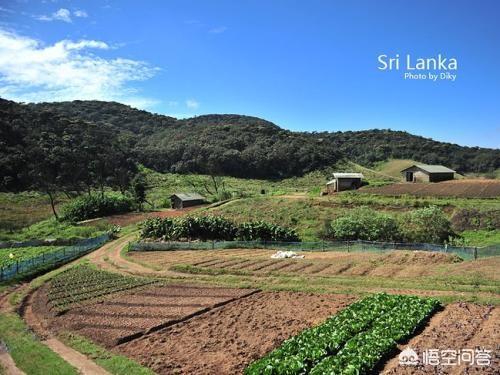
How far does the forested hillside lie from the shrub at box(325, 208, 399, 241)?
56.0m

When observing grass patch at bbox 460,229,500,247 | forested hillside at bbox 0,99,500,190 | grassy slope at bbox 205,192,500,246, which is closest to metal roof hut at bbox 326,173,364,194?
grassy slope at bbox 205,192,500,246

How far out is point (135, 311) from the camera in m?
24.0

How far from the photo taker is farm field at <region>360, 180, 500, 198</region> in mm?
56812

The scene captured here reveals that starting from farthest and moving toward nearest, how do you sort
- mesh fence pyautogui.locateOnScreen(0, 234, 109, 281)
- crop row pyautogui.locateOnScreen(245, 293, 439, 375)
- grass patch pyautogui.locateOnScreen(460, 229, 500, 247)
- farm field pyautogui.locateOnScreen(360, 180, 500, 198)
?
farm field pyautogui.locateOnScreen(360, 180, 500, 198)
grass patch pyautogui.locateOnScreen(460, 229, 500, 247)
mesh fence pyautogui.locateOnScreen(0, 234, 109, 281)
crop row pyautogui.locateOnScreen(245, 293, 439, 375)

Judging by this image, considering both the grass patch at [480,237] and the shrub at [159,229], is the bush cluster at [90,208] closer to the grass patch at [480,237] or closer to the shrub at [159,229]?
the shrub at [159,229]

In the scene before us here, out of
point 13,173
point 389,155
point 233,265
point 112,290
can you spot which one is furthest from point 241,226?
point 389,155

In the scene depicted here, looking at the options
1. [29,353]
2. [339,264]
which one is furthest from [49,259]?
[339,264]

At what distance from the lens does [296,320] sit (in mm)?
21047

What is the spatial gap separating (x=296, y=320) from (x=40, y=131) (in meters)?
111

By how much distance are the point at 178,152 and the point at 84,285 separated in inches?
4152

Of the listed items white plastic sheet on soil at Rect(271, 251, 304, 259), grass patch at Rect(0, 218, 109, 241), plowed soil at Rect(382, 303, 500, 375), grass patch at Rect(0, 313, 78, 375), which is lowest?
grass patch at Rect(0, 313, 78, 375)

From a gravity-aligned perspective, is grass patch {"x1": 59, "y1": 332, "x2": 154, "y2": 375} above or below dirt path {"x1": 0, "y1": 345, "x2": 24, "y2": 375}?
above

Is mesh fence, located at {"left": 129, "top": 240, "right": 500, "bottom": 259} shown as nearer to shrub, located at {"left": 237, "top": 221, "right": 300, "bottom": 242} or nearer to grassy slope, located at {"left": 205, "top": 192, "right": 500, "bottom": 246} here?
shrub, located at {"left": 237, "top": 221, "right": 300, "bottom": 242}

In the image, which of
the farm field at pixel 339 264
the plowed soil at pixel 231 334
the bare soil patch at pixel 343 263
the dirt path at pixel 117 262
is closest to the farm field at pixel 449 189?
the farm field at pixel 339 264
